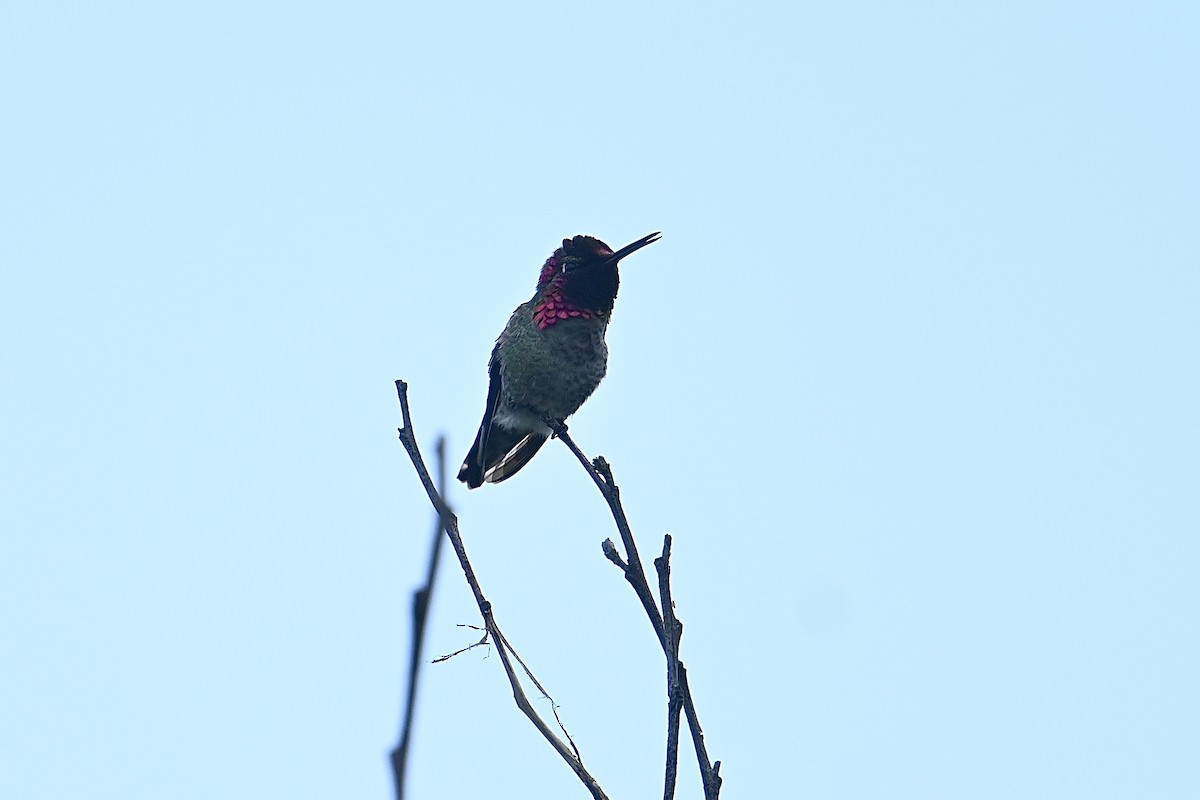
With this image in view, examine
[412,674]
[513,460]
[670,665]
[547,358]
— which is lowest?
[412,674]

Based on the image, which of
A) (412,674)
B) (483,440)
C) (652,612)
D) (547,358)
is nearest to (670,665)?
(652,612)

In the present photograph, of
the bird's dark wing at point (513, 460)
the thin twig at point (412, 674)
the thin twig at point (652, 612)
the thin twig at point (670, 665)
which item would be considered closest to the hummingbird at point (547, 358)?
the bird's dark wing at point (513, 460)

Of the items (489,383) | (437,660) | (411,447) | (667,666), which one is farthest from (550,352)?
(667,666)

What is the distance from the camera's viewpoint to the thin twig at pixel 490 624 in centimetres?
228

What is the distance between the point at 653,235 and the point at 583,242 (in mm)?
717

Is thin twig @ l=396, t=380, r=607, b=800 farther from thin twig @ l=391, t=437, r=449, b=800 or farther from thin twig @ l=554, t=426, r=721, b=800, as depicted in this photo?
thin twig @ l=391, t=437, r=449, b=800

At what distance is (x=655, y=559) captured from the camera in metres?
2.62

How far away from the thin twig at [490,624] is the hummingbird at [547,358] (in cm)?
434

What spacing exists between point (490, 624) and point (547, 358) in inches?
196

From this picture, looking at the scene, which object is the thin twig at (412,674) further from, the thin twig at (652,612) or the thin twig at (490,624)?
the thin twig at (652,612)

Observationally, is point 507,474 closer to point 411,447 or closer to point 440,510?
point 411,447

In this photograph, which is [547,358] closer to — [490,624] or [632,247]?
[632,247]

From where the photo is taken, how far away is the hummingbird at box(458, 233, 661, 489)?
746 cm

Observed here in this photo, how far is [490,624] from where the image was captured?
2500mm
